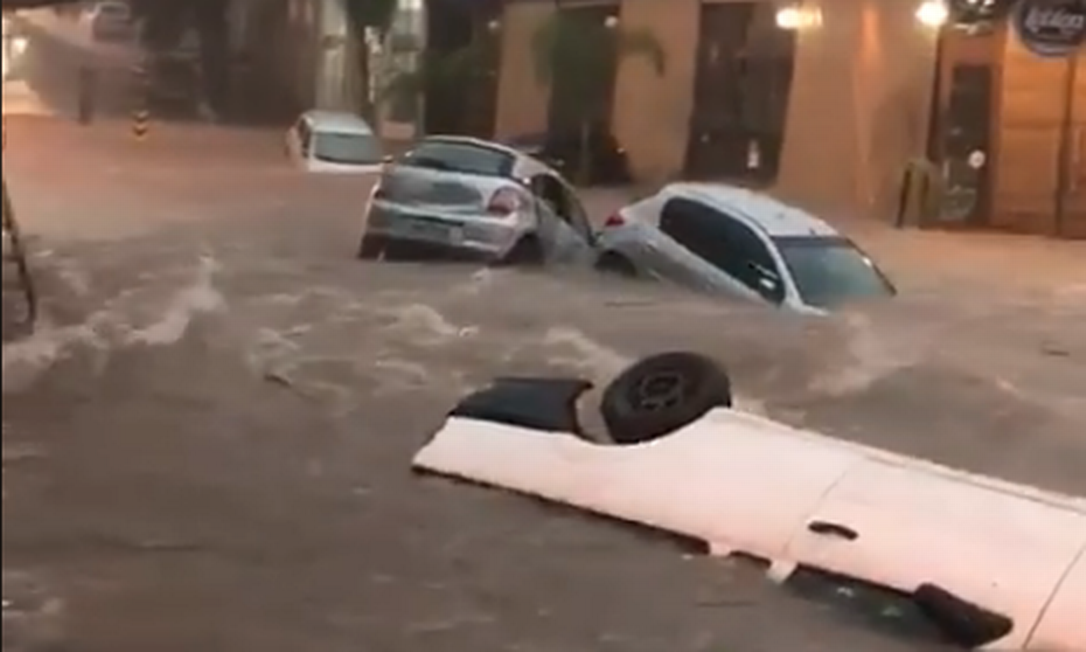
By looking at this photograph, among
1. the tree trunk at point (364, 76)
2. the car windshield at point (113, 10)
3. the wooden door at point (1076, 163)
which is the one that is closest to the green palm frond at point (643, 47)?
the tree trunk at point (364, 76)

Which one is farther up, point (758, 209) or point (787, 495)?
point (758, 209)

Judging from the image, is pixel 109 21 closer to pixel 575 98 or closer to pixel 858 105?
pixel 575 98

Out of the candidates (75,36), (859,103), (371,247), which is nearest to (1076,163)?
(859,103)

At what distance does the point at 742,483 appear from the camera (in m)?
2.48

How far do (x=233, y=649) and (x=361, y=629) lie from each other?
17 cm

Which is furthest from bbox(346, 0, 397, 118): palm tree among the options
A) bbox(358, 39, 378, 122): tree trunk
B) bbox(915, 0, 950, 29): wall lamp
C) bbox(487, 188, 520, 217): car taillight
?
bbox(915, 0, 950, 29): wall lamp

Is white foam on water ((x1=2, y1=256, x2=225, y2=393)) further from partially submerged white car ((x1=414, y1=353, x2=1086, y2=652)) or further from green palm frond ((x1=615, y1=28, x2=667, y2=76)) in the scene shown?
green palm frond ((x1=615, y1=28, x2=667, y2=76))

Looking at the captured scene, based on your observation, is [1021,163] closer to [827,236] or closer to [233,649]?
[827,236]

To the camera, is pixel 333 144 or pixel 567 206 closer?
pixel 333 144

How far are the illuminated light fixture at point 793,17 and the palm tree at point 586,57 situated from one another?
0.65 ft

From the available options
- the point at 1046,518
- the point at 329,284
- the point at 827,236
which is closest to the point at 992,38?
the point at 827,236

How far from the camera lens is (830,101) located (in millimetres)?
2852

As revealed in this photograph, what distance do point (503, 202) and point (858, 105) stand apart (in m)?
0.56

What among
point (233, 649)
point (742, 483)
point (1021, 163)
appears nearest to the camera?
point (233, 649)
